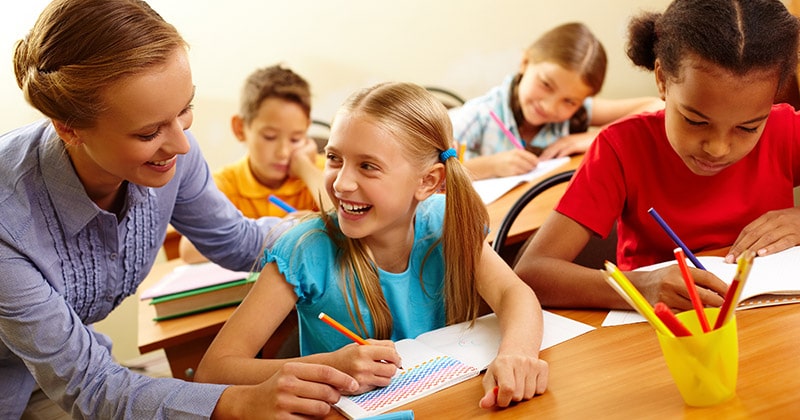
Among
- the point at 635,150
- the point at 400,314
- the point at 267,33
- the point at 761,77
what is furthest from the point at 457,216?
the point at 267,33

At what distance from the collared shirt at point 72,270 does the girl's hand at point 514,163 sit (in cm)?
112

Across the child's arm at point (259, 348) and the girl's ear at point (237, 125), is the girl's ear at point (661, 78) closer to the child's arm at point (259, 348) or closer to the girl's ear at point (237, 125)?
the child's arm at point (259, 348)

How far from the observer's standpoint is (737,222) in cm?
156

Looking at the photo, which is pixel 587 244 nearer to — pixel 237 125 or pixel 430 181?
pixel 430 181

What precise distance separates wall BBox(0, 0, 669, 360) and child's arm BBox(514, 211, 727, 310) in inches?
85.2

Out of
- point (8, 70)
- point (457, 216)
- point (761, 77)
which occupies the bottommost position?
point (8, 70)

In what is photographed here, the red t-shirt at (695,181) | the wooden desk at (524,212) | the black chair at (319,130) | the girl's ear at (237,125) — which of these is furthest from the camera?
the black chair at (319,130)

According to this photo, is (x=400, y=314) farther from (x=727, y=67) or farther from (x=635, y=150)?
(x=727, y=67)

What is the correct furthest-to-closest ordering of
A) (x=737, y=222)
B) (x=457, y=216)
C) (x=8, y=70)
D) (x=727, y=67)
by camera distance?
(x=8, y=70)
(x=737, y=222)
(x=457, y=216)
(x=727, y=67)

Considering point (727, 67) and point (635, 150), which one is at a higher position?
point (727, 67)

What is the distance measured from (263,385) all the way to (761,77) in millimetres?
897

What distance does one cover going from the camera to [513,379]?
1.03 metres

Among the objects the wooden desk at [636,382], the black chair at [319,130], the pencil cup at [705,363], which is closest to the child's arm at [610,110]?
the black chair at [319,130]

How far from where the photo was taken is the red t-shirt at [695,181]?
5.10ft
